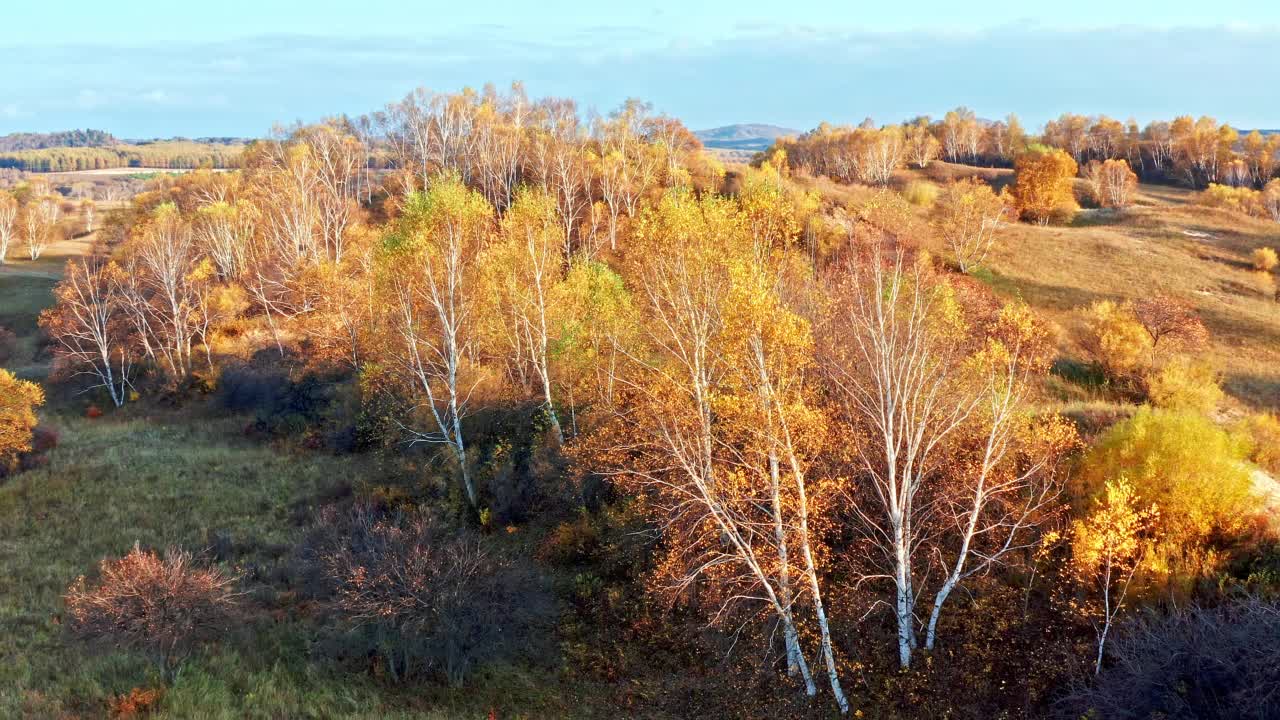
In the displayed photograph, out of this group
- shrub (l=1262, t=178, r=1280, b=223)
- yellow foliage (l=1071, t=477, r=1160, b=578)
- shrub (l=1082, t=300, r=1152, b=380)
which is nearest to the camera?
yellow foliage (l=1071, t=477, r=1160, b=578)

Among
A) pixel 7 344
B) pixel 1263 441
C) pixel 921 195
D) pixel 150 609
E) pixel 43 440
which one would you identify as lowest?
pixel 43 440

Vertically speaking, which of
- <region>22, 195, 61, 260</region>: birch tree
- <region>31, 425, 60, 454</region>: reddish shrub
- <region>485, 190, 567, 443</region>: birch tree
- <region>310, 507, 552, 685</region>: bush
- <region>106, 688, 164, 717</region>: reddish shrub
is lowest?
<region>31, 425, 60, 454</region>: reddish shrub

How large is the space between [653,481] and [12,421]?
36.4m

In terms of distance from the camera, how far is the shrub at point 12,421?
33156 millimetres

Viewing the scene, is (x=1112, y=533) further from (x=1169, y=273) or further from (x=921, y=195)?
(x=921, y=195)

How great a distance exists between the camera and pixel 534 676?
17.9m

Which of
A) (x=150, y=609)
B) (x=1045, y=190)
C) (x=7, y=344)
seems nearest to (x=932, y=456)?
(x=150, y=609)

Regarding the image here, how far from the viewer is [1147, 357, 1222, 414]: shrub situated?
28.9m

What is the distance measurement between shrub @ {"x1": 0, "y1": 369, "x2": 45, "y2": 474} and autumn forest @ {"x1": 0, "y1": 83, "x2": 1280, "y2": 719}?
19cm

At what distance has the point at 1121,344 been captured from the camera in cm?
3319

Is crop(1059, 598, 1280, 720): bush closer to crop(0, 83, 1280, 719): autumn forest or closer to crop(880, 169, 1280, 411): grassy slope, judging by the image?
crop(0, 83, 1280, 719): autumn forest

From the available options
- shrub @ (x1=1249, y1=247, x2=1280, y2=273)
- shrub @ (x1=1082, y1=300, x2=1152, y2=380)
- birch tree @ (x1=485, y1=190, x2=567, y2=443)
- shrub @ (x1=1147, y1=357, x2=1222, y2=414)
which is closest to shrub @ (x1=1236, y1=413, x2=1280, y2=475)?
shrub @ (x1=1147, y1=357, x2=1222, y2=414)

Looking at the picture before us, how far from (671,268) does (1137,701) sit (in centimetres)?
1150

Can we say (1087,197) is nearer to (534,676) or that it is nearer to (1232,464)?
(1232,464)
